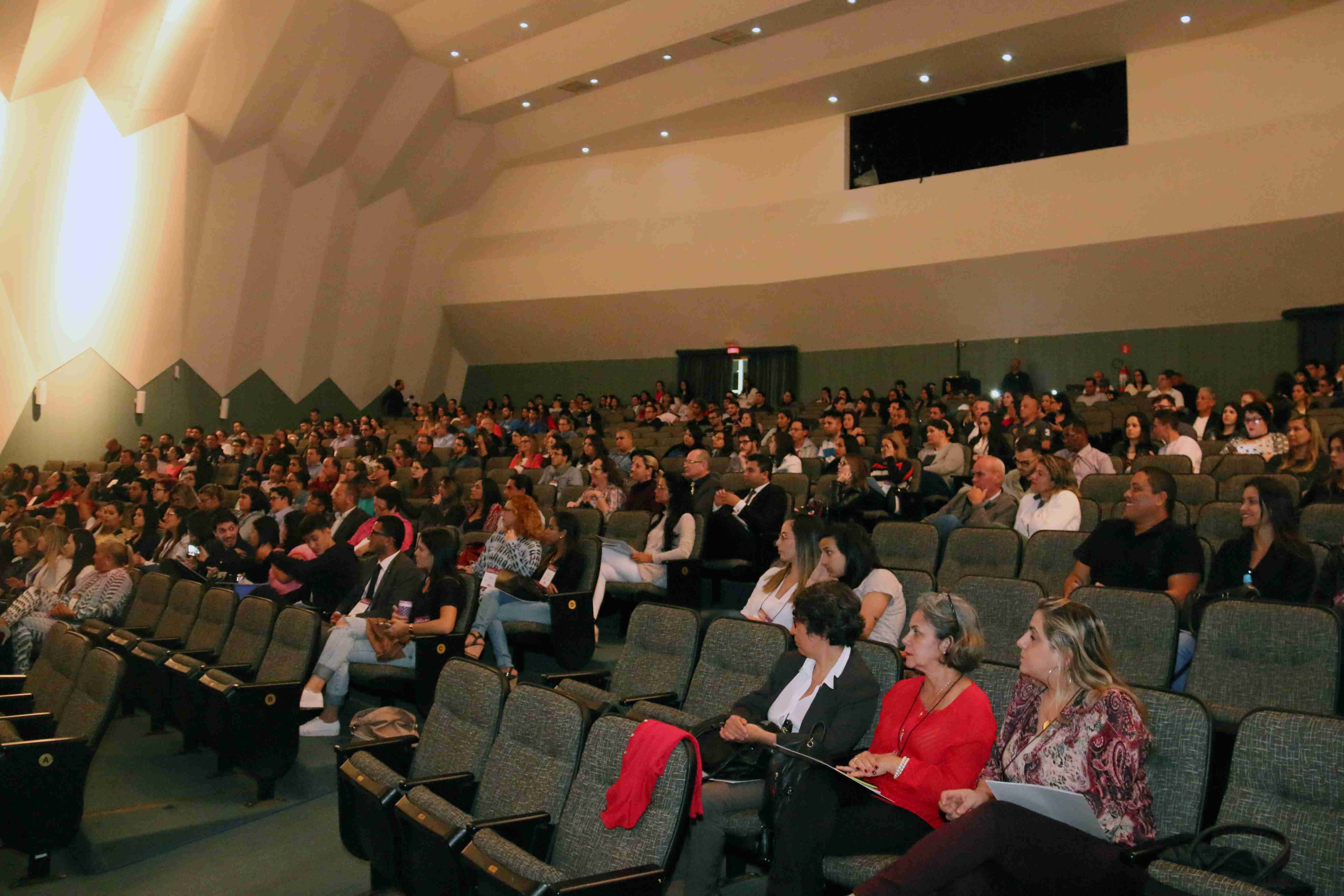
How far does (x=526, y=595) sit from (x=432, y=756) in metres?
1.78

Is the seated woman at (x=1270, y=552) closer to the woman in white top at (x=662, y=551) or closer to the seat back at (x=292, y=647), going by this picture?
the woman in white top at (x=662, y=551)

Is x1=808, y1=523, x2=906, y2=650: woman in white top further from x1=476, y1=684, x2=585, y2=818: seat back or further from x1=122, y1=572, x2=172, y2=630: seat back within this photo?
x1=122, y1=572, x2=172, y2=630: seat back

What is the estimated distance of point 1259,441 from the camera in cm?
657

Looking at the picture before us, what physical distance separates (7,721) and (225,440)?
9.62m

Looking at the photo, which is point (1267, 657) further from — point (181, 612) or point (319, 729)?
point (181, 612)

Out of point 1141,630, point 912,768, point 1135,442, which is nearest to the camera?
point 912,768

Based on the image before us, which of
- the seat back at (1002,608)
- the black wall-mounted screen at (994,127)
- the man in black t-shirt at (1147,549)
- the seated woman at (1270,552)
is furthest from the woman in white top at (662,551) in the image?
the black wall-mounted screen at (994,127)

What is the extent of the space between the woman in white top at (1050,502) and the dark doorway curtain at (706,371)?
937 cm

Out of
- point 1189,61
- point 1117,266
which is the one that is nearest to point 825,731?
point 1117,266

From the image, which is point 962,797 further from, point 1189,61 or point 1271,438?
point 1189,61

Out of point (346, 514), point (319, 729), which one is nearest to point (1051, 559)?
point (319, 729)

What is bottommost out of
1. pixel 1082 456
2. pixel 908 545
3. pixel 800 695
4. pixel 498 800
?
pixel 498 800

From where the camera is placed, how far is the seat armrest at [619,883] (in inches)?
83.3

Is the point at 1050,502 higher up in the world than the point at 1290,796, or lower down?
higher up
